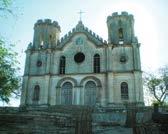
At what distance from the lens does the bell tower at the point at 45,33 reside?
4047 centimetres

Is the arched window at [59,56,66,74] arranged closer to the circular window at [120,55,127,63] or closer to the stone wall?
the circular window at [120,55,127,63]

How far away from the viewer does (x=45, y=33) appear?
41.1 metres

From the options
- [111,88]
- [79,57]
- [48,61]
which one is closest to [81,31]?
[79,57]

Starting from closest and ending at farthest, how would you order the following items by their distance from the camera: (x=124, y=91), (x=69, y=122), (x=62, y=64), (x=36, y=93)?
1. (x=69, y=122)
2. (x=124, y=91)
3. (x=36, y=93)
4. (x=62, y=64)

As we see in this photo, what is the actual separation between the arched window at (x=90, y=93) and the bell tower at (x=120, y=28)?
22.9 feet

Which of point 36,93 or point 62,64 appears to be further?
point 62,64

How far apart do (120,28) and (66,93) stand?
1235cm

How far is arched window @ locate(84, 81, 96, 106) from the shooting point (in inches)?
1358

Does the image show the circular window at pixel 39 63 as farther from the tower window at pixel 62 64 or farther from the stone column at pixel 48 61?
the tower window at pixel 62 64

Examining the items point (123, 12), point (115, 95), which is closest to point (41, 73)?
point (115, 95)

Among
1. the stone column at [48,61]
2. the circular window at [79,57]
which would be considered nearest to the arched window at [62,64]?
the stone column at [48,61]

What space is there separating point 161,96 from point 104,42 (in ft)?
51.1

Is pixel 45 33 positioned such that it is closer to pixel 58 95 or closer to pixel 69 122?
pixel 58 95

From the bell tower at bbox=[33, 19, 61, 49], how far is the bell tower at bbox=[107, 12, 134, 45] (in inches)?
328
